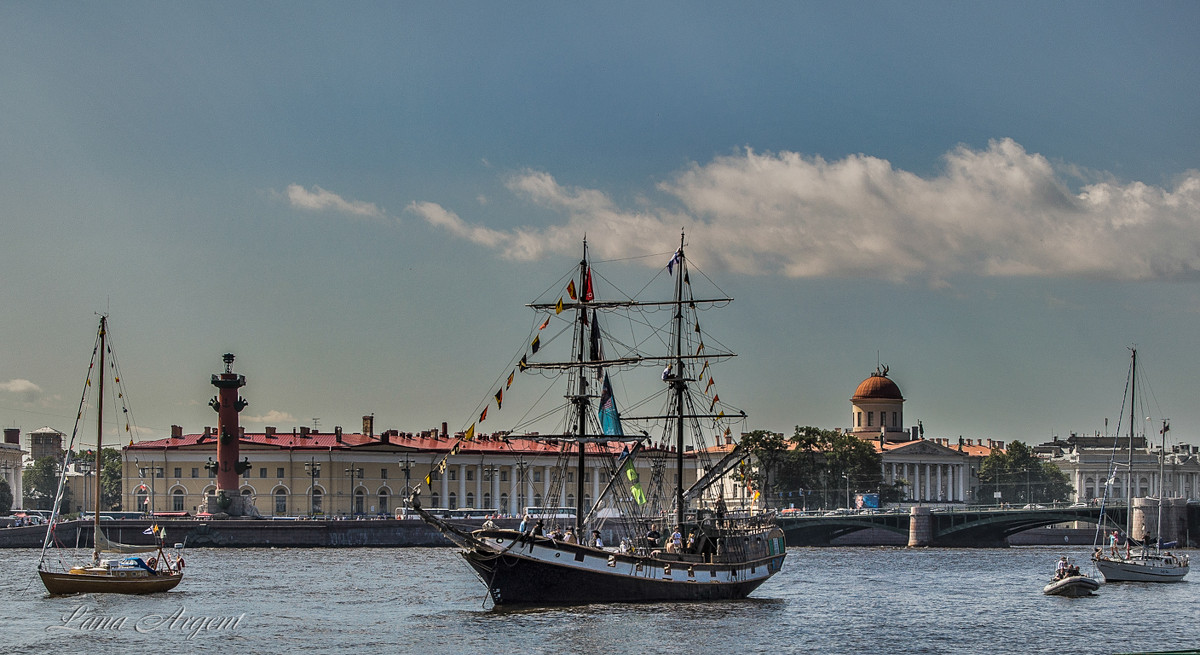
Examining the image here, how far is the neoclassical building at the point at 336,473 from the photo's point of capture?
443 ft

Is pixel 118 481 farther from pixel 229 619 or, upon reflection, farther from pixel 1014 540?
pixel 229 619

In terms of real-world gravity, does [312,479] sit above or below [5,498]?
above

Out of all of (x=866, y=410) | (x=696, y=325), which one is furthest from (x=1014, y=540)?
(x=696, y=325)

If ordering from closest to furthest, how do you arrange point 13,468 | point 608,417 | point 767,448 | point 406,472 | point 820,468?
point 608,417
point 406,472
point 767,448
point 820,468
point 13,468

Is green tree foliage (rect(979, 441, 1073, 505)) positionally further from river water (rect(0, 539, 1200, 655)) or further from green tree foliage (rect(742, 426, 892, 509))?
river water (rect(0, 539, 1200, 655))

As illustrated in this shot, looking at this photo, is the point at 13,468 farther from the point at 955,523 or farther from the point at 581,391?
the point at 581,391

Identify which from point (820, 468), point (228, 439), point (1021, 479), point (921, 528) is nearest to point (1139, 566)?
point (921, 528)

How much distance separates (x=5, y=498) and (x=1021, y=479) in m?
109

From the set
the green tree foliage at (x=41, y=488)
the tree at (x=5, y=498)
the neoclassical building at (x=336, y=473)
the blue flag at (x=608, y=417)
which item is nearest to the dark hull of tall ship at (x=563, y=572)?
the blue flag at (x=608, y=417)

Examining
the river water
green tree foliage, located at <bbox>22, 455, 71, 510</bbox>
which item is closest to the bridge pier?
the river water

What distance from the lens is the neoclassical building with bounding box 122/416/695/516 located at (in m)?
135

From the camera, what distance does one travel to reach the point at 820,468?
6211 inches

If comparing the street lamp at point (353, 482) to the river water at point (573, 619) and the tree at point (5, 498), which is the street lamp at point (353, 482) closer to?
the tree at point (5, 498)

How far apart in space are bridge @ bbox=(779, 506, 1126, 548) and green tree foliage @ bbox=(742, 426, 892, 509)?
837 inches
